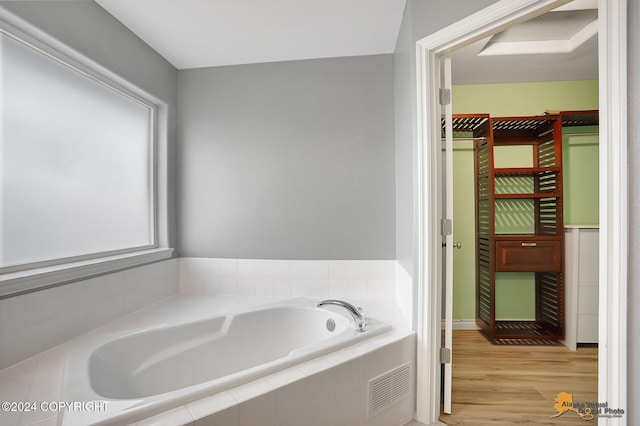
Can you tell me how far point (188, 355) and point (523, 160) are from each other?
3.29m

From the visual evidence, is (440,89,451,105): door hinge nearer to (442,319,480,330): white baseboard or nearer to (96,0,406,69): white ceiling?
(96,0,406,69): white ceiling

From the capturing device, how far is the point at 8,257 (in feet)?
4.79

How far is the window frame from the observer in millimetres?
1435

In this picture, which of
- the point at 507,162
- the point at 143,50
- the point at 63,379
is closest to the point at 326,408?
the point at 63,379

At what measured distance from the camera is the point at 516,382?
83.4 inches

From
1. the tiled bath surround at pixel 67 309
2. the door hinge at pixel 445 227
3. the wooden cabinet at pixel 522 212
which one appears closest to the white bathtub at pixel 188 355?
the tiled bath surround at pixel 67 309

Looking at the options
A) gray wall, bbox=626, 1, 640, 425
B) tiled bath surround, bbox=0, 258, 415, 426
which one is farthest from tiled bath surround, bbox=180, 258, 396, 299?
gray wall, bbox=626, 1, 640, 425

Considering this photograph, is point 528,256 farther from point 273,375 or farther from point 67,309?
point 67,309

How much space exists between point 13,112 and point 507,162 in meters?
3.63

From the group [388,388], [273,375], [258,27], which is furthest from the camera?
[258,27]

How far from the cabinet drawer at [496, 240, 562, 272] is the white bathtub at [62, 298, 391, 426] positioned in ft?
5.43

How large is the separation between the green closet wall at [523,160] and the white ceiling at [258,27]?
127 centimetres

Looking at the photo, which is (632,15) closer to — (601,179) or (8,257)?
(601,179)

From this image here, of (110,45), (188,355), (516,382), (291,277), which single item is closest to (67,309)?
(188,355)
